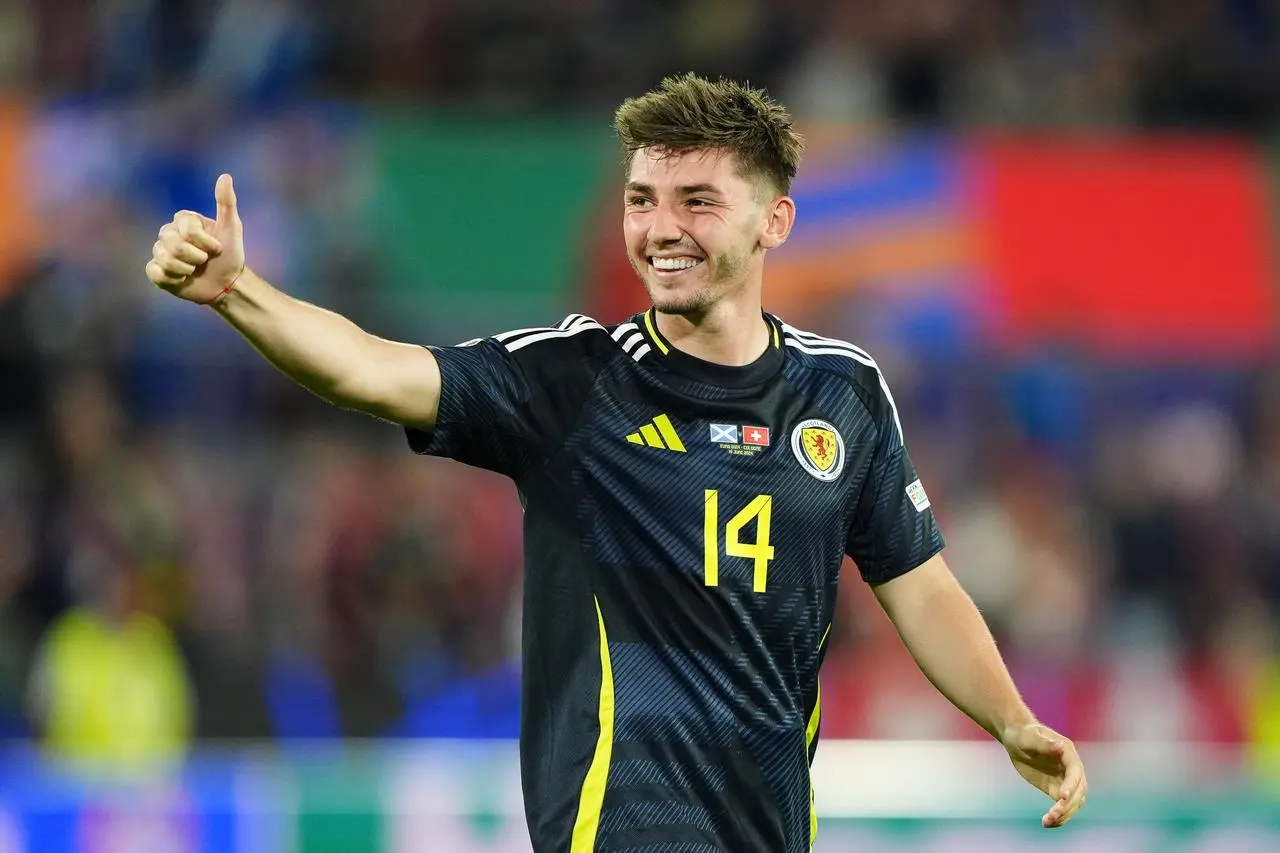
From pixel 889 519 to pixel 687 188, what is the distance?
0.92 meters

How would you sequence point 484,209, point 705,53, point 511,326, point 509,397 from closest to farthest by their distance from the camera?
point 509,397 → point 511,326 → point 484,209 → point 705,53

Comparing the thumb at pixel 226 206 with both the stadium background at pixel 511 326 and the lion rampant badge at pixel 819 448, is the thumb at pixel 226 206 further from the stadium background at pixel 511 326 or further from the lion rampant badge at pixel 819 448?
the stadium background at pixel 511 326

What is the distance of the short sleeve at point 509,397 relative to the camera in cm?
408

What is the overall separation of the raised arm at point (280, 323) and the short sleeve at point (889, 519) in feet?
3.66

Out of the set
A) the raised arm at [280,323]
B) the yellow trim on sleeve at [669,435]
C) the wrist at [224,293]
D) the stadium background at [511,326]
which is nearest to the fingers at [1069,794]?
the yellow trim on sleeve at [669,435]

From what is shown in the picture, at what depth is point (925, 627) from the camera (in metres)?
4.60

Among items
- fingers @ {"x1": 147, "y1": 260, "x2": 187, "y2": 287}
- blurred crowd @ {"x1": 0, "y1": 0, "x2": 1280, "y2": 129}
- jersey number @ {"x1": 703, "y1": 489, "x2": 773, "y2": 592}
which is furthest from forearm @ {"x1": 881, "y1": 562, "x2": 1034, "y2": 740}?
blurred crowd @ {"x1": 0, "y1": 0, "x2": 1280, "y2": 129}

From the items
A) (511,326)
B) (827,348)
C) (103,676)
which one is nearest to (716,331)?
(827,348)

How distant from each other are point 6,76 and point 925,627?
864 centimetres

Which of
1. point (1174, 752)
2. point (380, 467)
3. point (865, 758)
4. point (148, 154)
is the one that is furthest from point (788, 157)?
point (148, 154)

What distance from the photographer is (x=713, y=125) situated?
4246mm

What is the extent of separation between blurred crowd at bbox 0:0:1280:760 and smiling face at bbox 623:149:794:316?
16.9ft

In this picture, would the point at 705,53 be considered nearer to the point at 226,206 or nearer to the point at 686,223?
the point at 686,223

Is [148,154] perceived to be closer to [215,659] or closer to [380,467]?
[380,467]
